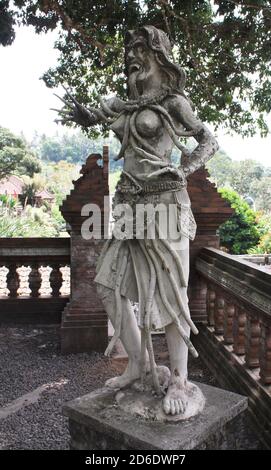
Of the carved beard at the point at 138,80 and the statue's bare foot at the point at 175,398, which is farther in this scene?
the carved beard at the point at 138,80

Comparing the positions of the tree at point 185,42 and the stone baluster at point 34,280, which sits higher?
the tree at point 185,42

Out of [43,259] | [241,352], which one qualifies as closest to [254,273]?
[241,352]

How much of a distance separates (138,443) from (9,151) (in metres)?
27.9

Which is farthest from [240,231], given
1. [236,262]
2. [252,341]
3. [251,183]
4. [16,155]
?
[251,183]

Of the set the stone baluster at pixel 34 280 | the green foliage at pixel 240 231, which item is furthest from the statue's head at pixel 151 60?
the green foliage at pixel 240 231

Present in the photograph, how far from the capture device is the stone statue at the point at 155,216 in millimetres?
2439

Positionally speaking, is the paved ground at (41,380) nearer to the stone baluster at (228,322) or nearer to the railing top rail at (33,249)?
the stone baluster at (228,322)

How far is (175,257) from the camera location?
2.46m

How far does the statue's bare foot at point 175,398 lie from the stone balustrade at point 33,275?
340 cm

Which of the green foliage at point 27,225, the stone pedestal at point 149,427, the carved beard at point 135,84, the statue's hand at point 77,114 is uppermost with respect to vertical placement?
the carved beard at point 135,84

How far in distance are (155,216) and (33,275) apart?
359cm

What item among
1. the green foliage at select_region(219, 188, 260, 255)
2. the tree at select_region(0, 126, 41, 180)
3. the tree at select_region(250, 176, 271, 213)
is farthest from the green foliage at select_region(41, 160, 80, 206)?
the green foliage at select_region(219, 188, 260, 255)

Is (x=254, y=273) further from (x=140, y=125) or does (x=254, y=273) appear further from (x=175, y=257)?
(x=140, y=125)

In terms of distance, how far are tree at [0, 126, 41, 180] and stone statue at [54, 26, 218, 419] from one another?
25574mm
